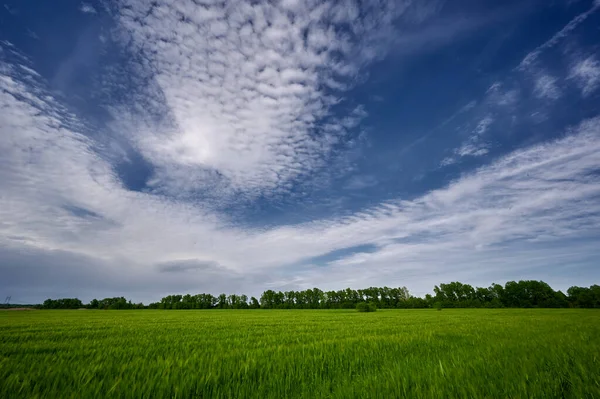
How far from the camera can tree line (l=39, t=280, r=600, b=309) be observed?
95.6 meters

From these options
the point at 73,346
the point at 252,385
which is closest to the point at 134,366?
the point at 252,385

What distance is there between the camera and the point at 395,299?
127500 millimetres

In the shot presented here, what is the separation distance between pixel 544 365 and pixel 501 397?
248 cm

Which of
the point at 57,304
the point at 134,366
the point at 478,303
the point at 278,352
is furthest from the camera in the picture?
the point at 57,304

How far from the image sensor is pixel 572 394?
9.53ft

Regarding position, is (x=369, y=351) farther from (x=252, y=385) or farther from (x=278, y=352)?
(x=252, y=385)

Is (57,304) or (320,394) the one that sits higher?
(57,304)

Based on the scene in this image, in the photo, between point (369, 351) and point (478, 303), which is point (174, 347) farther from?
point (478, 303)

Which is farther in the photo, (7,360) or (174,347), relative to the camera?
(174,347)

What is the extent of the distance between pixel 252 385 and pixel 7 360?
501cm

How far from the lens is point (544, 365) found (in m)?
4.29

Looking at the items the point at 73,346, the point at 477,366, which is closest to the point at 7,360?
the point at 73,346

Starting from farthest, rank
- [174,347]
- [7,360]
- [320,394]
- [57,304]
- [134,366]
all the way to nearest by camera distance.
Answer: [57,304], [174,347], [7,360], [134,366], [320,394]

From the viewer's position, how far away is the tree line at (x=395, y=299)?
314 ft
